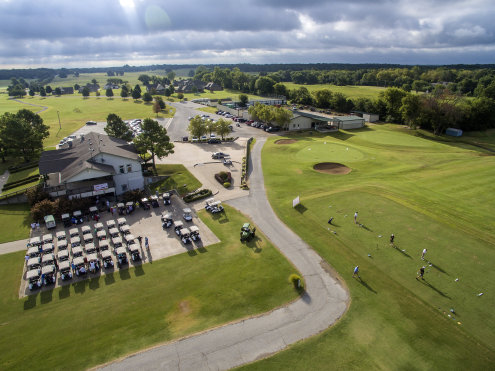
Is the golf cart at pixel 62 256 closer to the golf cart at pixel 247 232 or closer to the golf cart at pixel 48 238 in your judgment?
the golf cart at pixel 48 238

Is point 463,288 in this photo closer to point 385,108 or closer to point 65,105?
point 385,108

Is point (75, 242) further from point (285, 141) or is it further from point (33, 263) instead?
point (285, 141)

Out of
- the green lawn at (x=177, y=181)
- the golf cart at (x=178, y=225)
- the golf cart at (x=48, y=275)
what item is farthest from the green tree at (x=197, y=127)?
the golf cart at (x=48, y=275)

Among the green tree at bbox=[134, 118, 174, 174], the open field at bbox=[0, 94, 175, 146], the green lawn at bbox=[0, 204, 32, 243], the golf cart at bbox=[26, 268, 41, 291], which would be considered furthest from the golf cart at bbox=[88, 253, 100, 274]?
the open field at bbox=[0, 94, 175, 146]

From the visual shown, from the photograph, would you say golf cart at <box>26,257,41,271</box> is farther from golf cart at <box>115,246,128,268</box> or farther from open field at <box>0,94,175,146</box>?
open field at <box>0,94,175,146</box>

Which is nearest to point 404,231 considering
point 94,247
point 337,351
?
point 337,351
